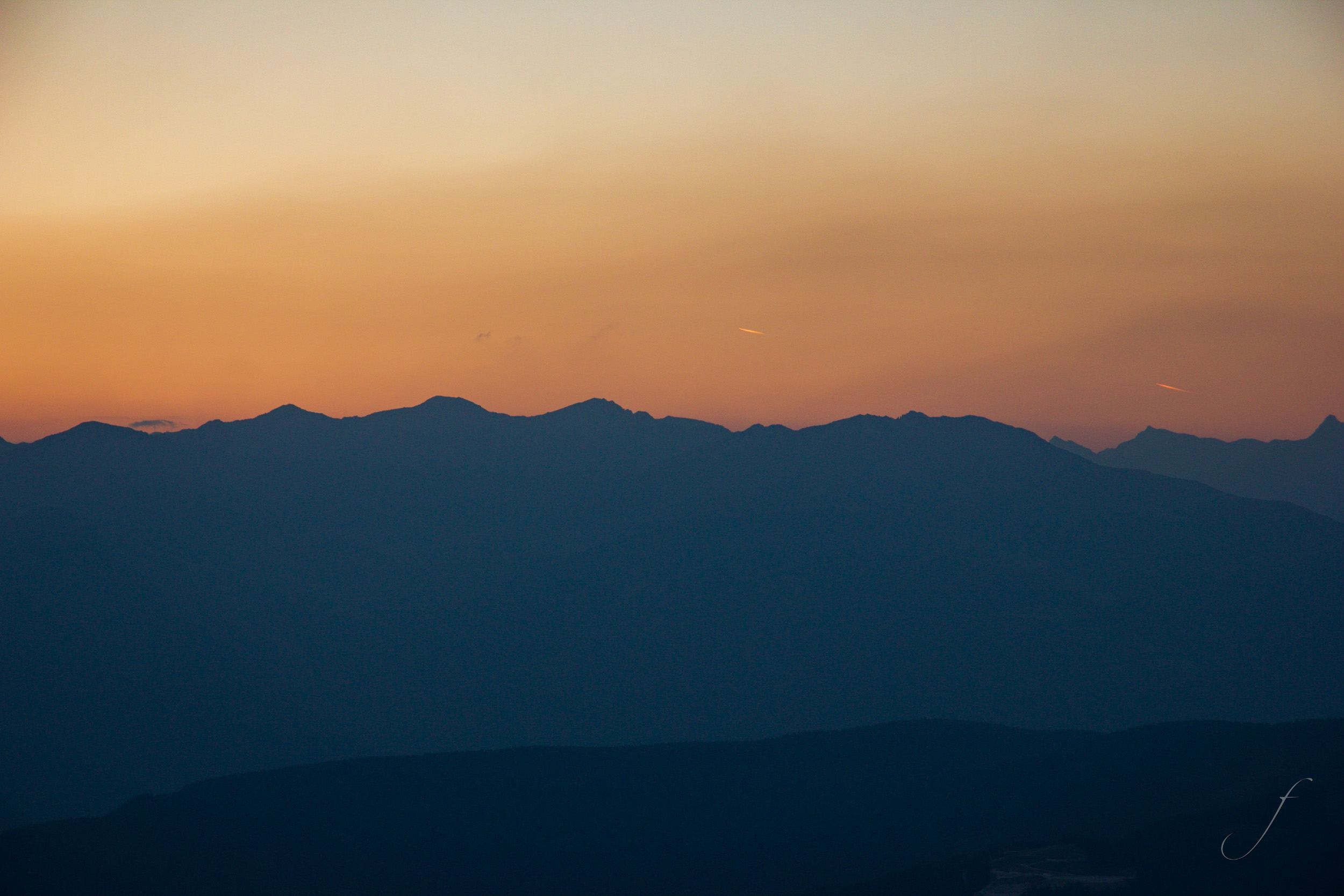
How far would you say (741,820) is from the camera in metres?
161

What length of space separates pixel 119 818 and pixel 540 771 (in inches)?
3023

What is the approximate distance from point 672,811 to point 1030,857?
57879 mm

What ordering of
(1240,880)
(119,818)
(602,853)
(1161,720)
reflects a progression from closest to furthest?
1. (1240,880)
2. (602,853)
3. (119,818)
4. (1161,720)

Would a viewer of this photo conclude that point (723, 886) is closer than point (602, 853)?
Yes

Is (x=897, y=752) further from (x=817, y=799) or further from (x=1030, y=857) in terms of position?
(x=1030, y=857)

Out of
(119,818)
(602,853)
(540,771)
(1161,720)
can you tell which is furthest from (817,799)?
(119,818)

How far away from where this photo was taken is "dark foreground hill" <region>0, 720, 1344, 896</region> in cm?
13962

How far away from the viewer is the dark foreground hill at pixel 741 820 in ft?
458

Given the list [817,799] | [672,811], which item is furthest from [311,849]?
[817,799]

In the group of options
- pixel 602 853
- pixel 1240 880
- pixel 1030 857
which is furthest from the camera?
pixel 602 853

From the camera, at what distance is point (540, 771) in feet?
621

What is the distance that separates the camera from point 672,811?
167 metres

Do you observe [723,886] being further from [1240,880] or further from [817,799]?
→ [1240,880]

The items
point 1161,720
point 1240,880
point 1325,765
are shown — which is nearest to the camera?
point 1240,880
